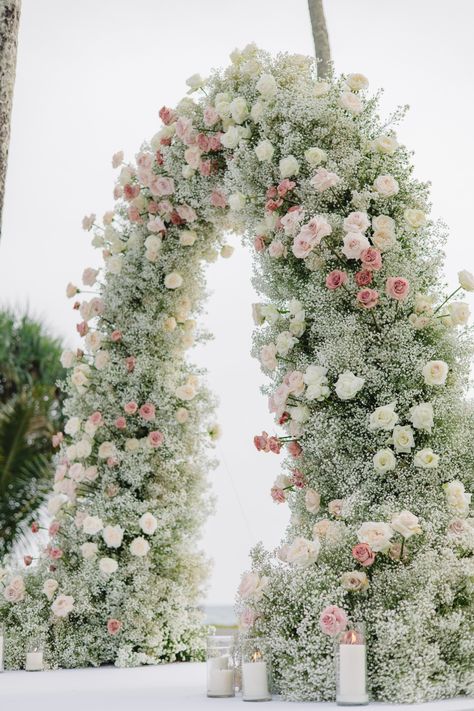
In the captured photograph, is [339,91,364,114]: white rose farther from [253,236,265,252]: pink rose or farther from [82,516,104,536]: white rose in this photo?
[82,516,104,536]: white rose

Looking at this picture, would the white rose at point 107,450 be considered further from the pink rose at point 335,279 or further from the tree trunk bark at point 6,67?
the pink rose at point 335,279

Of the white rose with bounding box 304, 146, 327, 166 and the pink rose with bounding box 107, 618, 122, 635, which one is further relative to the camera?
the pink rose with bounding box 107, 618, 122, 635

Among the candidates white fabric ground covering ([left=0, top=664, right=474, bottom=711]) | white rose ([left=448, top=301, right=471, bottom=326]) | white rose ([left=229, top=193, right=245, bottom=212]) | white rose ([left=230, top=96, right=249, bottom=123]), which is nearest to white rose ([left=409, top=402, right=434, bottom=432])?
white rose ([left=448, top=301, right=471, bottom=326])

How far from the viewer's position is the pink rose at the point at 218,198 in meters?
4.39

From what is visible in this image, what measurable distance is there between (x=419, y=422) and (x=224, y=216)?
1701mm

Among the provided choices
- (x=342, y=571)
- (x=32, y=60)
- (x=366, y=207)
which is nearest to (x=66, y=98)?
(x=32, y=60)

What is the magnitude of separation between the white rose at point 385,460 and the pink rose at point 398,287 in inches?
21.6

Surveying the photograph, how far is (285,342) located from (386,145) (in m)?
0.86

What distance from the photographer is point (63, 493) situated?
15.8 feet

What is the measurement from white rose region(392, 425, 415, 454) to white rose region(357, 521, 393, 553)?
13.9 inches

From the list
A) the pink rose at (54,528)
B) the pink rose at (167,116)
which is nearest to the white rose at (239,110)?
the pink rose at (167,116)

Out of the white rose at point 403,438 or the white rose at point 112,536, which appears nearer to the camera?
the white rose at point 403,438

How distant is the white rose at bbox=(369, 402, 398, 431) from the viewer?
328cm

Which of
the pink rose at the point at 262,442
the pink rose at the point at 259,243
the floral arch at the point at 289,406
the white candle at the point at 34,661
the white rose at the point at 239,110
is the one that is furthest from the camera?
the white candle at the point at 34,661
